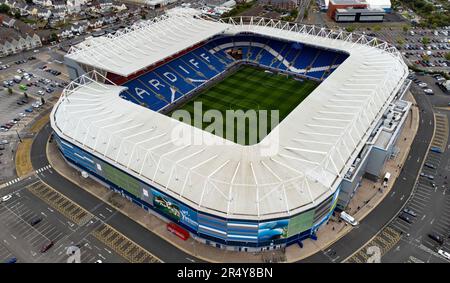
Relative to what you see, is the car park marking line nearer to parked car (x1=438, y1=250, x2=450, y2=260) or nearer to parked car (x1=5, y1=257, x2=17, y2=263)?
parked car (x1=5, y1=257, x2=17, y2=263)

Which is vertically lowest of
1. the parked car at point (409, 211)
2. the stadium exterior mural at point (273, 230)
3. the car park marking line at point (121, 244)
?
the car park marking line at point (121, 244)

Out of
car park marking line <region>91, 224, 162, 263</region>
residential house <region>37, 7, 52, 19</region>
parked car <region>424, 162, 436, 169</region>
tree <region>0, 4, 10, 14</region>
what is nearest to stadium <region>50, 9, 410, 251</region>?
car park marking line <region>91, 224, 162, 263</region>

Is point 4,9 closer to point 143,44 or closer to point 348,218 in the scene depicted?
point 143,44

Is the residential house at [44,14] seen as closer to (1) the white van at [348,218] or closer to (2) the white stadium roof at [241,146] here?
(2) the white stadium roof at [241,146]

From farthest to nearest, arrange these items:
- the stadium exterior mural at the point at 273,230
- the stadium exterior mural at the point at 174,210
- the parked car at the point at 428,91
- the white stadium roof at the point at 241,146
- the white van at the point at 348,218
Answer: the parked car at the point at 428,91, the white van at the point at 348,218, the stadium exterior mural at the point at 174,210, the white stadium roof at the point at 241,146, the stadium exterior mural at the point at 273,230

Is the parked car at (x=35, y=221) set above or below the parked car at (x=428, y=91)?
below

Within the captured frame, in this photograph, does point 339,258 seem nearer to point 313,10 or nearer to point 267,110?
point 267,110

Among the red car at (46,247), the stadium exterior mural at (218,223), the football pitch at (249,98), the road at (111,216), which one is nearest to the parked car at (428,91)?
the football pitch at (249,98)

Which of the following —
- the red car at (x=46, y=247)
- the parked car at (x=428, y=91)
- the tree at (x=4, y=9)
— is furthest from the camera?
the tree at (x=4, y=9)
